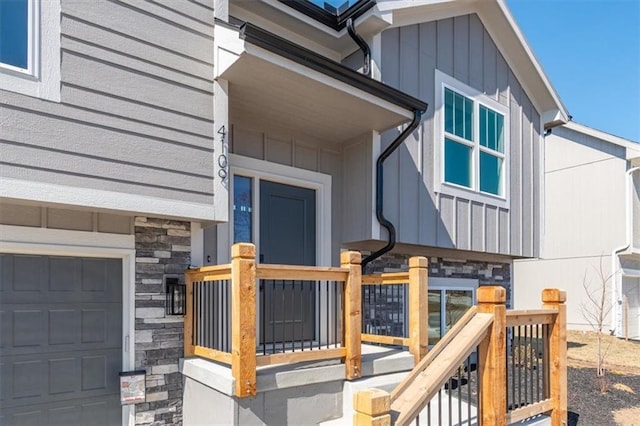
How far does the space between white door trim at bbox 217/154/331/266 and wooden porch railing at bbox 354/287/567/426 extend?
2487mm

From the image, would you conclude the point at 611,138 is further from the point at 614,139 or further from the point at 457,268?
the point at 457,268

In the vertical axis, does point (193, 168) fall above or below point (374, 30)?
below

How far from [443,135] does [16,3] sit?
5.19 m

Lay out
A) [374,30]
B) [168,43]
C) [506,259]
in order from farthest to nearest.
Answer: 1. [506,259]
2. [374,30]
3. [168,43]

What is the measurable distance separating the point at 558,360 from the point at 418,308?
4.39 ft

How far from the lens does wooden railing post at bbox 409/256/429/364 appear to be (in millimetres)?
4488

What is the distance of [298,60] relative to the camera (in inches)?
159

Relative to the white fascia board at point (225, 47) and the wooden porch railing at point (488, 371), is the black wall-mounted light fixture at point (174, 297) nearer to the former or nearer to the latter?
the white fascia board at point (225, 47)

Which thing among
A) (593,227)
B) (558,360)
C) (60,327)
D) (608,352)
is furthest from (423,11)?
(593,227)

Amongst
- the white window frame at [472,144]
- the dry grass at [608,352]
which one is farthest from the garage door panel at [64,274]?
the dry grass at [608,352]

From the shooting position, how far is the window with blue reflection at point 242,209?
5062 millimetres

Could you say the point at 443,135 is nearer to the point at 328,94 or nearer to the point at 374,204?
the point at 374,204

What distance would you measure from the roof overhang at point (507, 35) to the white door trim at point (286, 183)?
91.5 inches

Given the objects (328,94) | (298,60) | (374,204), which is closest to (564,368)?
(374,204)
